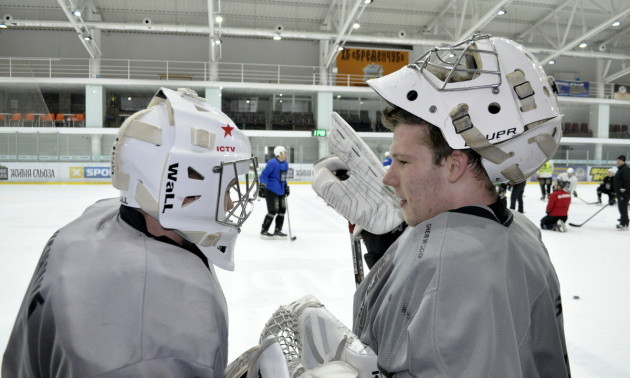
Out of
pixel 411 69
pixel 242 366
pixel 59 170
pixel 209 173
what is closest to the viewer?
pixel 242 366

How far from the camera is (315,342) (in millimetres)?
1100

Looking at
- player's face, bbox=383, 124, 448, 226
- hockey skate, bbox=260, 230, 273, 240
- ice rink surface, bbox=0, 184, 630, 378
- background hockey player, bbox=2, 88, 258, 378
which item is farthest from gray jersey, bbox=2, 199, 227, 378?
hockey skate, bbox=260, 230, 273, 240

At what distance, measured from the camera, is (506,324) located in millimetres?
841

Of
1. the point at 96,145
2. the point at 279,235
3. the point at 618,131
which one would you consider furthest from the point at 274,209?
the point at 618,131

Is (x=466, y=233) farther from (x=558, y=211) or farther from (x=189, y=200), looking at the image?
(x=558, y=211)

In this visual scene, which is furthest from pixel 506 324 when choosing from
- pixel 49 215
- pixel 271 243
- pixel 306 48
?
pixel 306 48

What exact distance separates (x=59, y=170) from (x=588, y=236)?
1877 centimetres

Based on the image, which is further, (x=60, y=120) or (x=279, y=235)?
(x=60, y=120)

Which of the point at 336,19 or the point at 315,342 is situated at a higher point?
the point at 336,19

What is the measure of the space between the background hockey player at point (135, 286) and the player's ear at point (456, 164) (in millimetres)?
604

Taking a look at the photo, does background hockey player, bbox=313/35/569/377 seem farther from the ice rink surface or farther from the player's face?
the ice rink surface

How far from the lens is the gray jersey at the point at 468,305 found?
81cm

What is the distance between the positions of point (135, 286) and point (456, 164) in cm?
75

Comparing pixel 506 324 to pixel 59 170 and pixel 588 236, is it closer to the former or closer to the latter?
pixel 588 236
